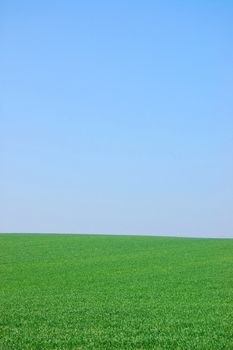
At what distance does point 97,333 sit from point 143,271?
1857 cm

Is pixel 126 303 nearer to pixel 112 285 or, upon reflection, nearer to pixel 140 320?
pixel 140 320

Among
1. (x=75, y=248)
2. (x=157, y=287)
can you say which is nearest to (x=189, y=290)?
(x=157, y=287)

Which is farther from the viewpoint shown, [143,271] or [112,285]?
[143,271]

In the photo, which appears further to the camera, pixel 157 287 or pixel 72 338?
pixel 157 287

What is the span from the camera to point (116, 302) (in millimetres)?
21328

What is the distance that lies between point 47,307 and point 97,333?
17.4ft

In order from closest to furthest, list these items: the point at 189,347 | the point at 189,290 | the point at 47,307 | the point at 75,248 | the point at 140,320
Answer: the point at 189,347
the point at 140,320
the point at 47,307
the point at 189,290
the point at 75,248

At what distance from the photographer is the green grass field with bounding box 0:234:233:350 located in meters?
14.6

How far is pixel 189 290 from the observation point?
25.1 m

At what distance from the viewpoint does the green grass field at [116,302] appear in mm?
14586

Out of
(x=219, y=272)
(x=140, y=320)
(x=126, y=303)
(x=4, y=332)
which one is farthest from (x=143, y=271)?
(x=4, y=332)

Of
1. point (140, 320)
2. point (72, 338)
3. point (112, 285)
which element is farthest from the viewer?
point (112, 285)

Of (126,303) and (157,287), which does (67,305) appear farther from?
(157,287)

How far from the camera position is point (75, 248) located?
173 feet
